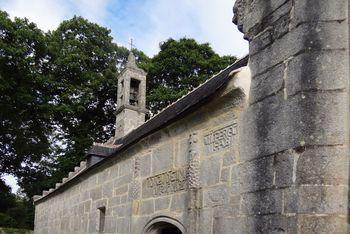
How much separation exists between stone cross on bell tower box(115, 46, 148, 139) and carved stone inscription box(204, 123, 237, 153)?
748cm

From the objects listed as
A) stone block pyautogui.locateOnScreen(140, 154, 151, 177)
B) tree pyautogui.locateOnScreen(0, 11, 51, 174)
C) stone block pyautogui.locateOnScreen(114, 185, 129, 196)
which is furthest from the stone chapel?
tree pyautogui.locateOnScreen(0, 11, 51, 174)

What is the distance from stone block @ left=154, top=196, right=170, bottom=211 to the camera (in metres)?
5.54

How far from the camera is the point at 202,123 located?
494cm

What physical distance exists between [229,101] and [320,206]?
1549 mm

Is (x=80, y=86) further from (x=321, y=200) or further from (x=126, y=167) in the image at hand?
(x=321, y=200)

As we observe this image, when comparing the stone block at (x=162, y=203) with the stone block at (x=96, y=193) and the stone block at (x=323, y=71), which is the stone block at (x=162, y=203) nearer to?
the stone block at (x=323, y=71)

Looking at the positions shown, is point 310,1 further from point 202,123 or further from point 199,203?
point 199,203

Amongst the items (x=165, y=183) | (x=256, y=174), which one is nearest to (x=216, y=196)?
(x=256, y=174)

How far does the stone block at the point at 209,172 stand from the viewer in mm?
4505

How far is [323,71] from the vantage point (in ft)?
10.6

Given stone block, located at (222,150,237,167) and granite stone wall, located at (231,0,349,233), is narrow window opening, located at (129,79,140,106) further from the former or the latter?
granite stone wall, located at (231,0,349,233)

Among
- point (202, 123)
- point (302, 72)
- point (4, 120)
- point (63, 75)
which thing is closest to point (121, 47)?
point (63, 75)

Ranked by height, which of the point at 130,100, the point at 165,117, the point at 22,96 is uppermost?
the point at 22,96

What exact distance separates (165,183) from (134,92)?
7792mm
